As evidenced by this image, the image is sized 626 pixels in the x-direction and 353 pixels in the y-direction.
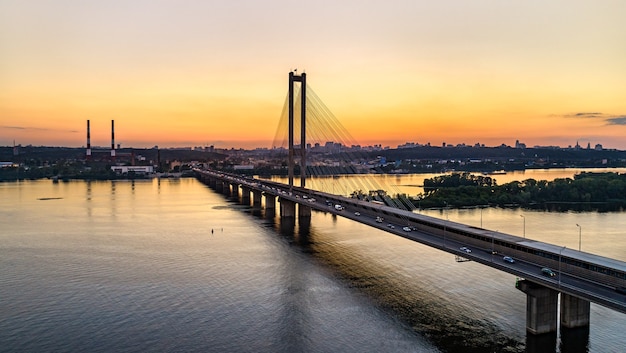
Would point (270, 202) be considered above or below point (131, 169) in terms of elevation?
below

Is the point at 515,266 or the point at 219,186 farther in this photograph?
the point at 219,186

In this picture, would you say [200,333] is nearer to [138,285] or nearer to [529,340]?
[138,285]

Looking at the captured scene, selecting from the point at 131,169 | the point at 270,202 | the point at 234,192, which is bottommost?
the point at 234,192

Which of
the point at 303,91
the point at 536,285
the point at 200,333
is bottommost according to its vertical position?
the point at 200,333

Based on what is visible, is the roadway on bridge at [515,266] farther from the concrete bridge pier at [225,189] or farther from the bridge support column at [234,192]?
the concrete bridge pier at [225,189]

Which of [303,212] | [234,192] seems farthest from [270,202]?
[234,192]

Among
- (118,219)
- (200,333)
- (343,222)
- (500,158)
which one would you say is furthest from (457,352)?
(500,158)

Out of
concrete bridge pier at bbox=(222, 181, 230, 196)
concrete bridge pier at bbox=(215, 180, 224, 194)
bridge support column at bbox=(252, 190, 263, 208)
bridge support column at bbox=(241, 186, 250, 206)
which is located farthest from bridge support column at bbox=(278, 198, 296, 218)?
concrete bridge pier at bbox=(215, 180, 224, 194)

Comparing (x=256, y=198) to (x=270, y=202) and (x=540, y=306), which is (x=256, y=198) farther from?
(x=540, y=306)
